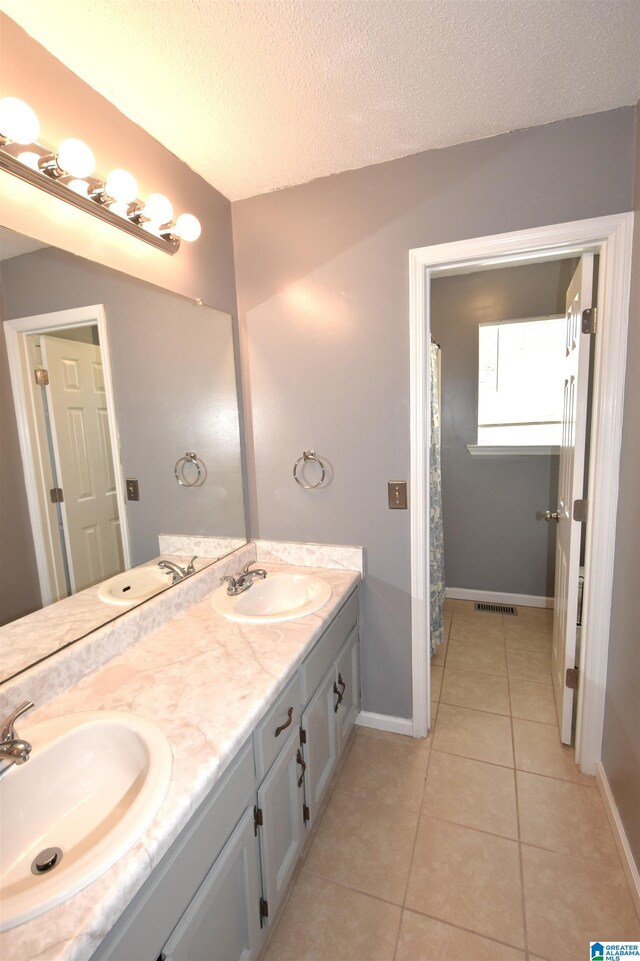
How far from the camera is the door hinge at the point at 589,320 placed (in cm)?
152

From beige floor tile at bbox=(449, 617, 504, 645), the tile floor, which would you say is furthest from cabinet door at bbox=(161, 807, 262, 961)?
beige floor tile at bbox=(449, 617, 504, 645)

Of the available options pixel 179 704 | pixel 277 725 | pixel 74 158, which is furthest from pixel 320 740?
pixel 74 158

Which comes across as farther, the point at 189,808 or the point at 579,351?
the point at 579,351

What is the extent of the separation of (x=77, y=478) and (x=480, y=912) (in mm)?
1694

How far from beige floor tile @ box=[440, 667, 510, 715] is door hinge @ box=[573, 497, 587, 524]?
1.07 meters

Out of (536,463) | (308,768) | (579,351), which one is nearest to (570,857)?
(308,768)

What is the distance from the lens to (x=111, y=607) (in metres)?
1.26

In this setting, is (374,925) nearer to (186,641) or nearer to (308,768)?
(308,768)

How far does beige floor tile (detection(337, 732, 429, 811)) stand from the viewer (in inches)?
65.2

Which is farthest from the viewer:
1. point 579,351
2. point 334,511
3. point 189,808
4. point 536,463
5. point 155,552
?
point 536,463

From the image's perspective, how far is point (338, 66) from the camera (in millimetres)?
1184

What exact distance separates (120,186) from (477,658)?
272 centimetres

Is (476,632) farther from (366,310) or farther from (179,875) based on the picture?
(179,875)

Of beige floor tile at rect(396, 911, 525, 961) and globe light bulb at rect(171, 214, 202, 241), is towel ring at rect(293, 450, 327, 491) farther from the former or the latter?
beige floor tile at rect(396, 911, 525, 961)
